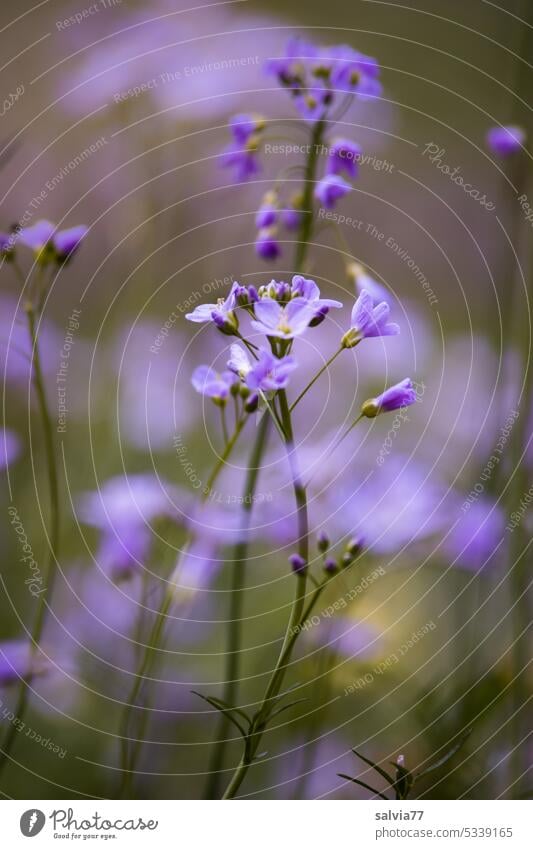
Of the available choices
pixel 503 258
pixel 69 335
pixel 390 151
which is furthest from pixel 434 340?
pixel 69 335

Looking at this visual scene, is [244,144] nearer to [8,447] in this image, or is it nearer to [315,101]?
[315,101]

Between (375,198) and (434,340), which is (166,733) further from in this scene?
(375,198)

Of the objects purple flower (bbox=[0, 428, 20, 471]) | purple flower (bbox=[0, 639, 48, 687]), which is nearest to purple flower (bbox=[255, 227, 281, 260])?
purple flower (bbox=[0, 428, 20, 471])

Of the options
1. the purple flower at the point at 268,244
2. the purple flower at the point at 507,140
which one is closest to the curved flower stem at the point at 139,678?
the purple flower at the point at 268,244

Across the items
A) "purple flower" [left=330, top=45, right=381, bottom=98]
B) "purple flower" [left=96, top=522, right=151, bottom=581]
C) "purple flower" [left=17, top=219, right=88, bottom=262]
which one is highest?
"purple flower" [left=330, top=45, right=381, bottom=98]

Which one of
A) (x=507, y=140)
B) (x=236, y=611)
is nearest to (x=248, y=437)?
(x=236, y=611)

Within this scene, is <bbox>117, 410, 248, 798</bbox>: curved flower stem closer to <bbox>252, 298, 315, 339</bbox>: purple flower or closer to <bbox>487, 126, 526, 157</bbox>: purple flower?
<bbox>252, 298, 315, 339</bbox>: purple flower
